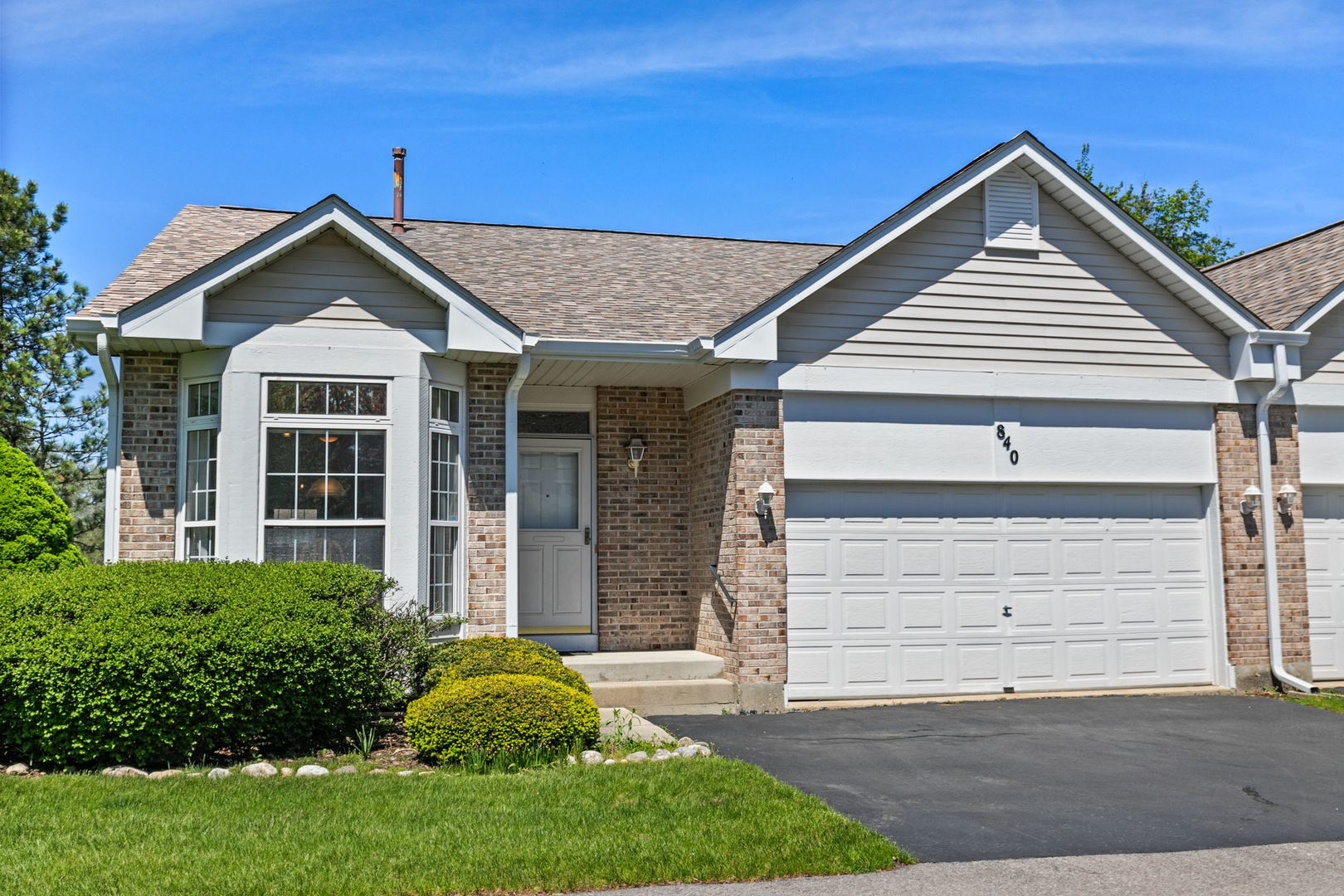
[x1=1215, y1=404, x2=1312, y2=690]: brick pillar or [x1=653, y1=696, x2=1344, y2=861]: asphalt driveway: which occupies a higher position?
[x1=1215, y1=404, x2=1312, y2=690]: brick pillar

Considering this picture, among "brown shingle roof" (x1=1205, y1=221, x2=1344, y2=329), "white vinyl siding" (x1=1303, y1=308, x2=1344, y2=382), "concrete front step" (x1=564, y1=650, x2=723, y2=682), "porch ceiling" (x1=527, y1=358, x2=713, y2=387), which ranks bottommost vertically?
"concrete front step" (x1=564, y1=650, x2=723, y2=682)

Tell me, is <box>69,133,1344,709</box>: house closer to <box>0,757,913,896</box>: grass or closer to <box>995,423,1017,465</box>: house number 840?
<box>995,423,1017,465</box>: house number 840

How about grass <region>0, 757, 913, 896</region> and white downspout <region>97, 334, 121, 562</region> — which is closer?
grass <region>0, 757, 913, 896</region>

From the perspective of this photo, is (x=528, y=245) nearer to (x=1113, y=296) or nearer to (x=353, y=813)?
(x=1113, y=296)

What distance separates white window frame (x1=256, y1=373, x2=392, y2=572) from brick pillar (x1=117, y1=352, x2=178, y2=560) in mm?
980

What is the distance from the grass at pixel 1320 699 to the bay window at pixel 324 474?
9383 millimetres

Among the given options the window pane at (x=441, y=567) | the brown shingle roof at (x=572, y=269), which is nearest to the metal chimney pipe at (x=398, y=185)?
the brown shingle roof at (x=572, y=269)

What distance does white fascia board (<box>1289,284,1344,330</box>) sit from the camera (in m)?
12.4

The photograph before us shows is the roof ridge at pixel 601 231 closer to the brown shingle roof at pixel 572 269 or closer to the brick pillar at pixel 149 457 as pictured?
the brown shingle roof at pixel 572 269

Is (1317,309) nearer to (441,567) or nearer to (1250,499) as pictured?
(1250,499)

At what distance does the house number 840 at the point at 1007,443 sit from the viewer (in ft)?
39.3

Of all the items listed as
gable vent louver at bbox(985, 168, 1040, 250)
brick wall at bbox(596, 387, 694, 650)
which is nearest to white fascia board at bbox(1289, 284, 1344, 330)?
gable vent louver at bbox(985, 168, 1040, 250)

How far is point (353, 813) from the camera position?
6.53m

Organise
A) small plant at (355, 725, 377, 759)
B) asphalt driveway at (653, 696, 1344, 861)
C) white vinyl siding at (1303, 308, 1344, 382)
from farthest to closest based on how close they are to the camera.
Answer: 1. white vinyl siding at (1303, 308, 1344, 382)
2. small plant at (355, 725, 377, 759)
3. asphalt driveway at (653, 696, 1344, 861)
